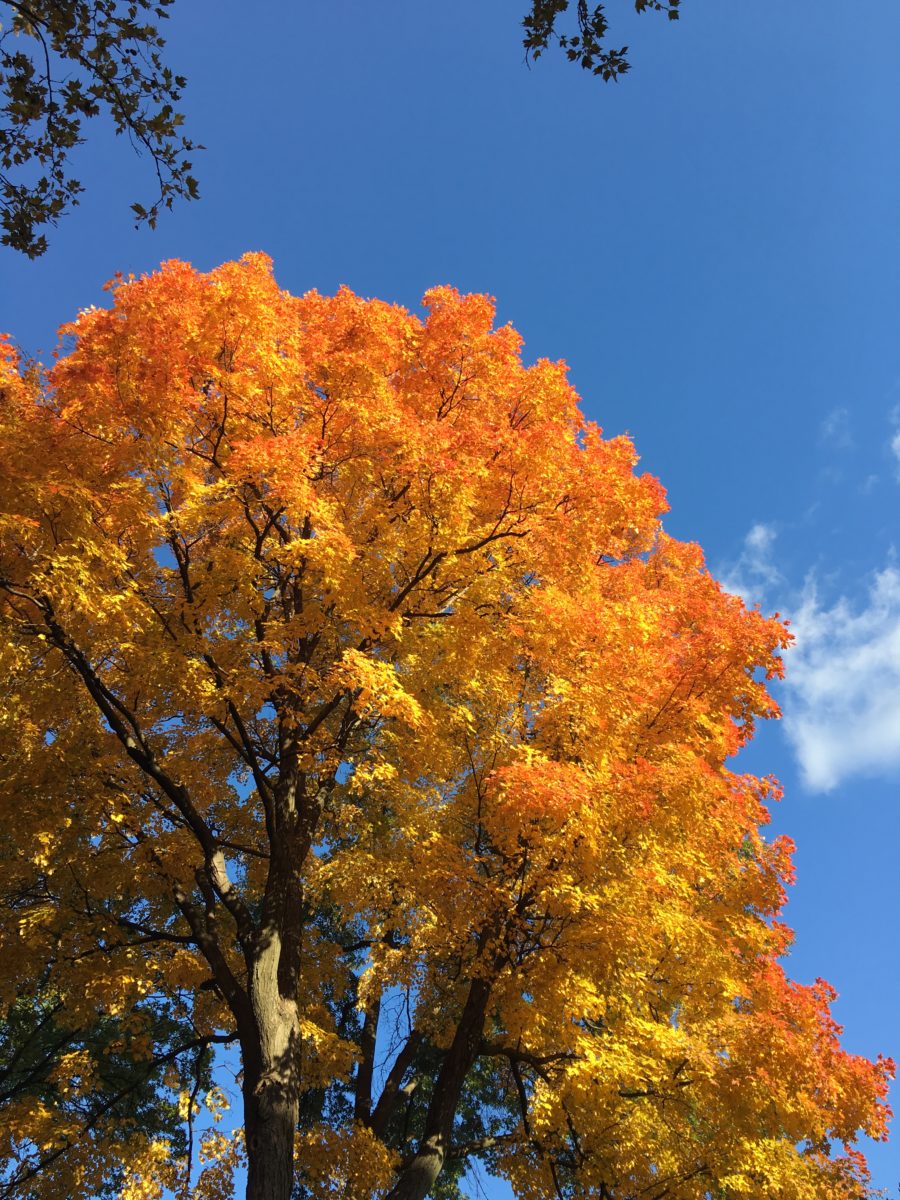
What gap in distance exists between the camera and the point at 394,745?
30.6 feet

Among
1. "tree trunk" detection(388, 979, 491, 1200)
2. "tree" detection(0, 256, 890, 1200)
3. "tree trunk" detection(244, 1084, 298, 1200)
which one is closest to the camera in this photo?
"tree trunk" detection(244, 1084, 298, 1200)

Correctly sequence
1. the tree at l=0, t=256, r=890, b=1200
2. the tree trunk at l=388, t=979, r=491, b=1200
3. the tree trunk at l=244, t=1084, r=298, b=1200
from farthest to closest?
the tree trunk at l=388, t=979, r=491, b=1200, the tree at l=0, t=256, r=890, b=1200, the tree trunk at l=244, t=1084, r=298, b=1200

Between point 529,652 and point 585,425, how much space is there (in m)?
2.97

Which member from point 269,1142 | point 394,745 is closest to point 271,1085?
point 269,1142

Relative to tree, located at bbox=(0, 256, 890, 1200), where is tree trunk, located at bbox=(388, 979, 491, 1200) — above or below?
below

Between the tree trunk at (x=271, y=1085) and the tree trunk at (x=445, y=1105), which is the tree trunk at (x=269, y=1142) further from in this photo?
the tree trunk at (x=445, y=1105)

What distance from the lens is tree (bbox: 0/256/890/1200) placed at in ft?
24.0

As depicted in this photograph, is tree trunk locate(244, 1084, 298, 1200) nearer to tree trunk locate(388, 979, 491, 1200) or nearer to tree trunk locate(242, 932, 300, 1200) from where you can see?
tree trunk locate(242, 932, 300, 1200)

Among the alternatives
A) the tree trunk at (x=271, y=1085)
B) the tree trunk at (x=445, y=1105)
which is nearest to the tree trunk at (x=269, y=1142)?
the tree trunk at (x=271, y=1085)

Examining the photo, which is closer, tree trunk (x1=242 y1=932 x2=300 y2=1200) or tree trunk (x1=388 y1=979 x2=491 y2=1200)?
tree trunk (x1=242 y1=932 x2=300 y2=1200)

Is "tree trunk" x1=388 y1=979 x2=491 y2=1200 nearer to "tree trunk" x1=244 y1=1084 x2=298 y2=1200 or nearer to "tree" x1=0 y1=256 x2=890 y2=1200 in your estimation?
"tree" x1=0 y1=256 x2=890 y2=1200

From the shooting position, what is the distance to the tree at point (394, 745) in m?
7.31

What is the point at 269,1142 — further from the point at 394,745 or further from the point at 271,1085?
the point at 394,745

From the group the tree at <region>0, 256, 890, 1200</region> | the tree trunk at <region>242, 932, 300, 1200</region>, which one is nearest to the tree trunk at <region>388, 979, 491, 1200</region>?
the tree at <region>0, 256, 890, 1200</region>
